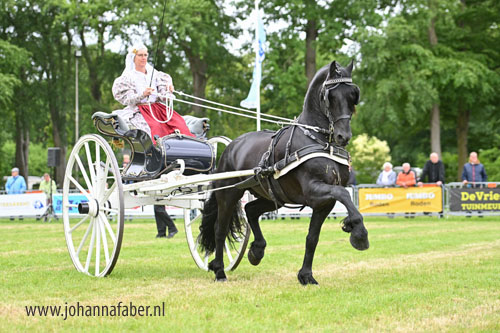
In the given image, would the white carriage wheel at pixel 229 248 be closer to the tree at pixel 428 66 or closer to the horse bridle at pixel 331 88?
the horse bridle at pixel 331 88

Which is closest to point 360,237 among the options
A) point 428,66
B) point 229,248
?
point 229,248

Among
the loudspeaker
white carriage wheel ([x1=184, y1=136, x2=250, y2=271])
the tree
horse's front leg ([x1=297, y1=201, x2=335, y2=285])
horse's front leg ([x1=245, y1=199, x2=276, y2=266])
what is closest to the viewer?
horse's front leg ([x1=297, y1=201, x2=335, y2=285])

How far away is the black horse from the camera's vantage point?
6855 mm

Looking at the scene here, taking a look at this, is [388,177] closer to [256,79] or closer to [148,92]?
[256,79]

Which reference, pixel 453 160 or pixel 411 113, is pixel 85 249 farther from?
pixel 453 160

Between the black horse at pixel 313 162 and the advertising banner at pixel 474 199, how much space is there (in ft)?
45.4

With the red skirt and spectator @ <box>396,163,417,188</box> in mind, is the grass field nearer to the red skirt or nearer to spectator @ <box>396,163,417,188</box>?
the red skirt

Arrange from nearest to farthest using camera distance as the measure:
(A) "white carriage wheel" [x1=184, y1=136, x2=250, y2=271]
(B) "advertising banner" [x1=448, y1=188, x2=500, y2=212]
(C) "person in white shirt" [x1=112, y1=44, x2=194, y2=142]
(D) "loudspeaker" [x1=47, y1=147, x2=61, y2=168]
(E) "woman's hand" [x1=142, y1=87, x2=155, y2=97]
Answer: (A) "white carriage wheel" [x1=184, y1=136, x2=250, y2=271]
(E) "woman's hand" [x1=142, y1=87, x2=155, y2=97]
(C) "person in white shirt" [x1=112, y1=44, x2=194, y2=142]
(B) "advertising banner" [x1=448, y1=188, x2=500, y2=212]
(D) "loudspeaker" [x1=47, y1=147, x2=61, y2=168]

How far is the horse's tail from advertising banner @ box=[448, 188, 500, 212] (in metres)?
13.5

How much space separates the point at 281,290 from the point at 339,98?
6.37ft

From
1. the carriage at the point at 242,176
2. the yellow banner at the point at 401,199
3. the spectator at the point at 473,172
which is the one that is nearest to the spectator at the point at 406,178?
the yellow banner at the point at 401,199

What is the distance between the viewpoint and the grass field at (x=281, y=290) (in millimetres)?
5227

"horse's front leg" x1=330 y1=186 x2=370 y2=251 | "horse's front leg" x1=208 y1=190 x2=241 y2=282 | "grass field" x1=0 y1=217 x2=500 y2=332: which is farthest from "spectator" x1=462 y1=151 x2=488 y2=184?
"horse's front leg" x1=330 y1=186 x2=370 y2=251

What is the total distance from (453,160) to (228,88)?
1420cm
